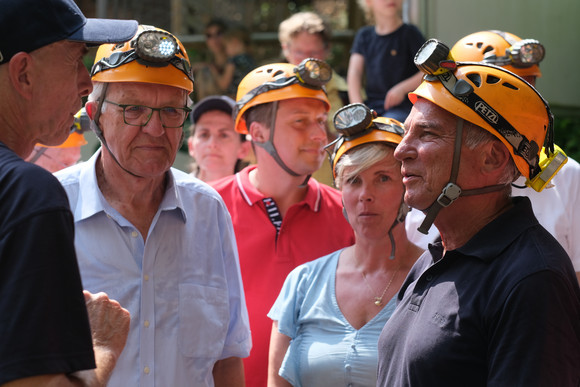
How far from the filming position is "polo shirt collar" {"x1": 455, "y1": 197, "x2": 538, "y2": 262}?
244 cm

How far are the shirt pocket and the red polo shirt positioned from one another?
2.68ft

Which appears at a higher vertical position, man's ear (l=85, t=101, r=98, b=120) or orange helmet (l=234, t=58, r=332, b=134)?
man's ear (l=85, t=101, r=98, b=120)

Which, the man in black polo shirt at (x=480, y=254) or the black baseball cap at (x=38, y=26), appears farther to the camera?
the man in black polo shirt at (x=480, y=254)

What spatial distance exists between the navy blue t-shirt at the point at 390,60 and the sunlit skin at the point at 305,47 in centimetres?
69

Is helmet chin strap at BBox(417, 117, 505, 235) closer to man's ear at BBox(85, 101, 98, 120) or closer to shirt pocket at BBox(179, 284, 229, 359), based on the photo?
shirt pocket at BBox(179, 284, 229, 359)

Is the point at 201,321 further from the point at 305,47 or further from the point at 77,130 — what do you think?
the point at 305,47

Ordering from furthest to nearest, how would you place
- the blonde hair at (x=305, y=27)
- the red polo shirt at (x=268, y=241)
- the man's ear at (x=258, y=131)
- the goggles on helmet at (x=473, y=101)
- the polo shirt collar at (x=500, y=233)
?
the blonde hair at (x=305, y=27) < the man's ear at (x=258, y=131) < the red polo shirt at (x=268, y=241) < the goggles on helmet at (x=473, y=101) < the polo shirt collar at (x=500, y=233)

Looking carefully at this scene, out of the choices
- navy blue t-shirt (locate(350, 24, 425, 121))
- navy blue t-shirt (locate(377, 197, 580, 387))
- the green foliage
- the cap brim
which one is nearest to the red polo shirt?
navy blue t-shirt (locate(377, 197, 580, 387))

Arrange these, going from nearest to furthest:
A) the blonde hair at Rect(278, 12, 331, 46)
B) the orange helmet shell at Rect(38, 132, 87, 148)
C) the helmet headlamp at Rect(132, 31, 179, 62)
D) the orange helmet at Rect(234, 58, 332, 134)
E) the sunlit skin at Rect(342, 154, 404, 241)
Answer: the helmet headlamp at Rect(132, 31, 179, 62) → the sunlit skin at Rect(342, 154, 404, 241) → the orange helmet at Rect(234, 58, 332, 134) → the orange helmet shell at Rect(38, 132, 87, 148) → the blonde hair at Rect(278, 12, 331, 46)

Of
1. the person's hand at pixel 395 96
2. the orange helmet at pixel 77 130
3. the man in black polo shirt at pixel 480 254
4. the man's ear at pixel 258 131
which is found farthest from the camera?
the person's hand at pixel 395 96

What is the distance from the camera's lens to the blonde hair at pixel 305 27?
656 centimetres

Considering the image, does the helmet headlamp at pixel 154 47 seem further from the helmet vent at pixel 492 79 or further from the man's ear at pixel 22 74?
the helmet vent at pixel 492 79

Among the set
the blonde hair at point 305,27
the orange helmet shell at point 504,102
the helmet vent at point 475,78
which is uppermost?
the helmet vent at point 475,78

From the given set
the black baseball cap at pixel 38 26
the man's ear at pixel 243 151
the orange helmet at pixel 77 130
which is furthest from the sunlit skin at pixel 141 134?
the man's ear at pixel 243 151
